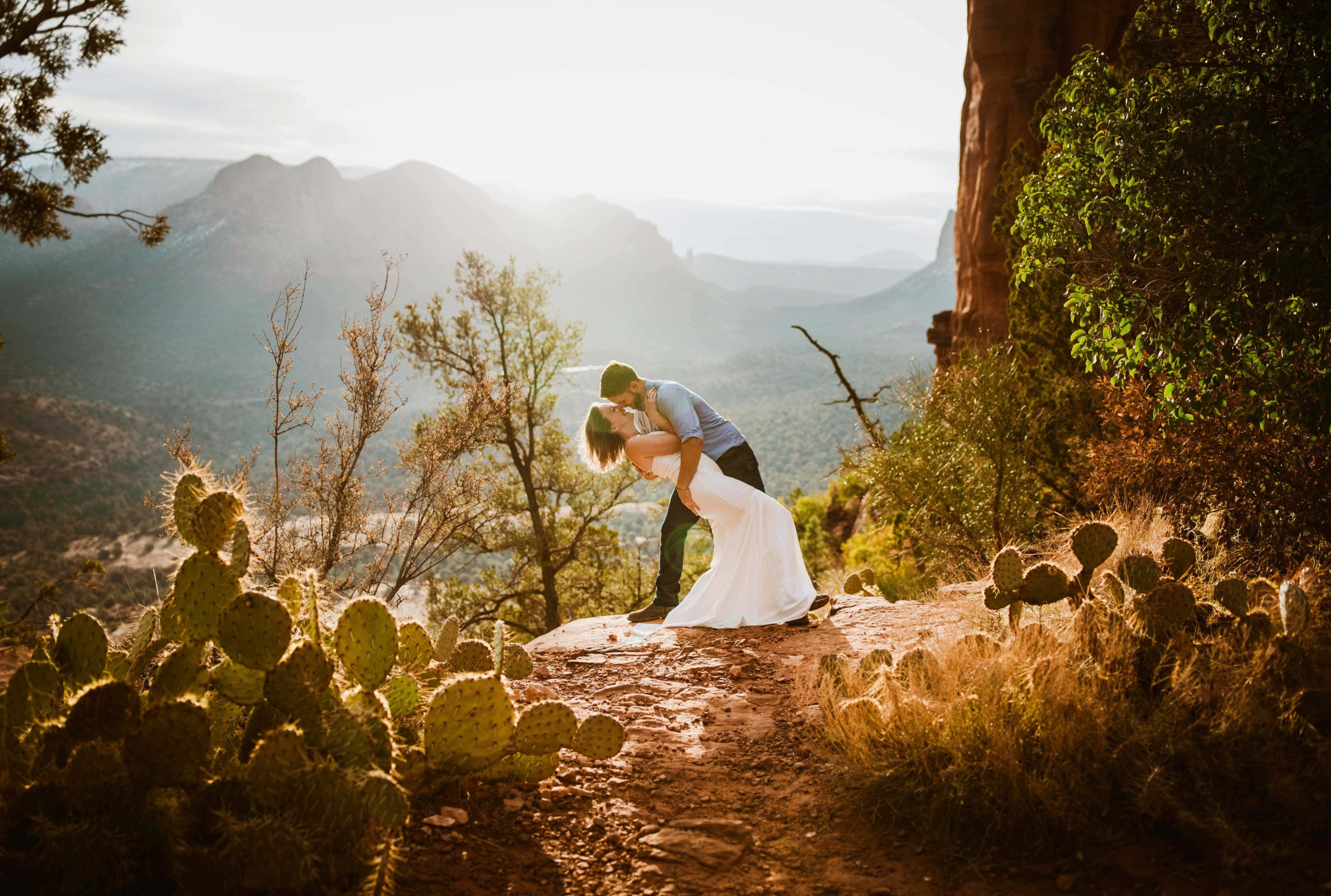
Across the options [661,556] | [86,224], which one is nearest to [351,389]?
[661,556]

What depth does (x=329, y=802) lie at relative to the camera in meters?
2.32

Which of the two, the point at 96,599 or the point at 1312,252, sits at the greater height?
the point at 1312,252

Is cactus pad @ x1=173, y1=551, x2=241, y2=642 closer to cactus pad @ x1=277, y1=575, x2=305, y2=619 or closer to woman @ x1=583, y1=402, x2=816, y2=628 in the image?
cactus pad @ x1=277, y1=575, x2=305, y2=619

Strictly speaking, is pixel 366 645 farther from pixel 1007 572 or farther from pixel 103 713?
pixel 1007 572

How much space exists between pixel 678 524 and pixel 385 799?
4.39m

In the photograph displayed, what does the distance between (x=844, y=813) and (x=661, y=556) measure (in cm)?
374

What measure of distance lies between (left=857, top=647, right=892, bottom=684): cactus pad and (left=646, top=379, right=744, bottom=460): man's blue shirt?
7.01 feet

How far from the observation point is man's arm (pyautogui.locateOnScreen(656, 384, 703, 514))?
5.93 metres

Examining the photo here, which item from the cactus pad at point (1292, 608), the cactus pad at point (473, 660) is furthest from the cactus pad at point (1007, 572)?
the cactus pad at point (473, 660)

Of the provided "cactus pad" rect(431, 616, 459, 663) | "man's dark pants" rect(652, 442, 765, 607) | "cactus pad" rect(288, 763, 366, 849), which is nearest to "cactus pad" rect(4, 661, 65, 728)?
"cactus pad" rect(288, 763, 366, 849)

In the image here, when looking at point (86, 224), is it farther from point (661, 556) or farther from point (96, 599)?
point (661, 556)

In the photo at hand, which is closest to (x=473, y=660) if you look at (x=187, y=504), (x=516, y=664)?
(x=516, y=664)

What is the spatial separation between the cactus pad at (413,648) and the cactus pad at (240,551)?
82cm

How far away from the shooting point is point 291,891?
2301mm
